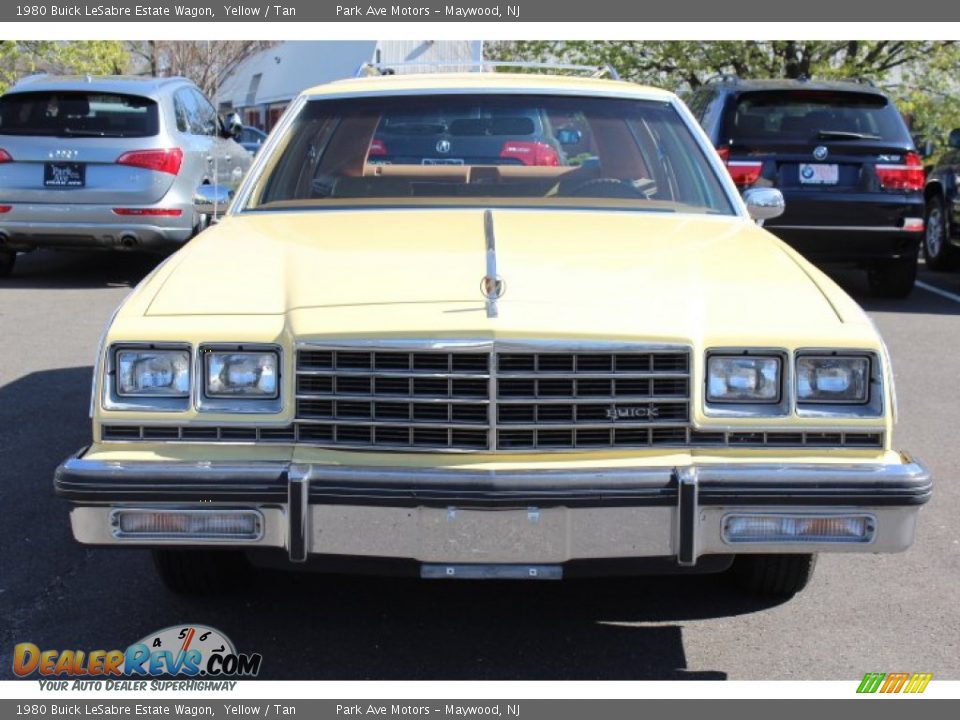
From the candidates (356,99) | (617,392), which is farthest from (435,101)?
(617,392)

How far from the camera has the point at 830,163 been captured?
410 inches

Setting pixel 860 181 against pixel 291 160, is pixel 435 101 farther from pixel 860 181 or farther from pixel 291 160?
pixel 860 181

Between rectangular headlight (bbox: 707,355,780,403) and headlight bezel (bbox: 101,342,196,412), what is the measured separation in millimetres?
1399

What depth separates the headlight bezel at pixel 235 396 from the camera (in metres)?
3.47

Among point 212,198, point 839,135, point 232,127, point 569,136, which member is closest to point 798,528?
point 569,136

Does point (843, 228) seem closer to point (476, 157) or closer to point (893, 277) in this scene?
point (893, 277)

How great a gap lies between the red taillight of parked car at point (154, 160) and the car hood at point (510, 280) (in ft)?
22.5

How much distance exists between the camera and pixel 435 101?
5.14 m

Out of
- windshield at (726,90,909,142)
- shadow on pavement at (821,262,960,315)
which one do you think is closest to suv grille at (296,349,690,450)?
windshield at (726,90,909,142)

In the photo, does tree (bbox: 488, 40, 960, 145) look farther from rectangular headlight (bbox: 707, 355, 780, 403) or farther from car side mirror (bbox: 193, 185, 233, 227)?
rectangular headlight (bbox: 707, 355, 780, 403)

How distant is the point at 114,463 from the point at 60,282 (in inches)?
344

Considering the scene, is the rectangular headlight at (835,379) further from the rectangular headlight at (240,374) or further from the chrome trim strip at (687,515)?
the rectangular headlight at (240,374)

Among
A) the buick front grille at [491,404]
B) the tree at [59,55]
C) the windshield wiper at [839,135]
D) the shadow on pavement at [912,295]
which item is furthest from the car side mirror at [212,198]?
the tree at [59,55]

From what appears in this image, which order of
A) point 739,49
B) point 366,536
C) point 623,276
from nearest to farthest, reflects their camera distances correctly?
point 366,536 → point 623,276 → point 739,49
